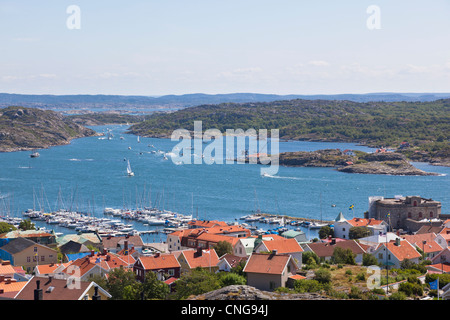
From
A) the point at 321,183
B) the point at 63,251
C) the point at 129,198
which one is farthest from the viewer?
the point at 321,183

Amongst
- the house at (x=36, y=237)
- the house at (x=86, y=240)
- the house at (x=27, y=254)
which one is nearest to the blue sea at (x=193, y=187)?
the house at (x=86, y=240)

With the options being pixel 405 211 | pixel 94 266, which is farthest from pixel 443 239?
pixel 94 266

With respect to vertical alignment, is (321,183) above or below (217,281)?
below

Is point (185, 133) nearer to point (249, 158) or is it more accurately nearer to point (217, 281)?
point (249, 158)

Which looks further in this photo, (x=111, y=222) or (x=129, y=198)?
(x=129, y=198)

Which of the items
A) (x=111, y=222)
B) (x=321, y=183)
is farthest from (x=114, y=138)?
(x=111, y=222)

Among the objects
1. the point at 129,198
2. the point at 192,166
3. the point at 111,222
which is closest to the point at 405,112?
the point at 192,166
